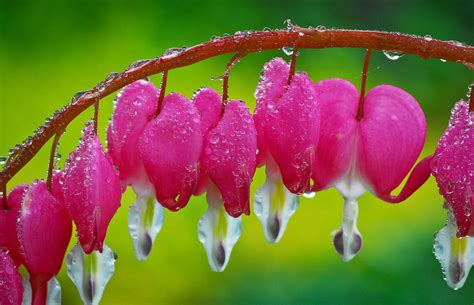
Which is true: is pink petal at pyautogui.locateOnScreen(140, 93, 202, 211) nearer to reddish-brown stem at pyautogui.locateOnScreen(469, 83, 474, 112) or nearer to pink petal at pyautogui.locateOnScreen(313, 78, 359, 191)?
pink petal at pyautogui.locateOnScreen(313, 78, 359, 191)

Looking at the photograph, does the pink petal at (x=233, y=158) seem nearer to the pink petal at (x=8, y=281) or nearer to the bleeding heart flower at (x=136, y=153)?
the bleeding heart flower at (x=136, y=153)

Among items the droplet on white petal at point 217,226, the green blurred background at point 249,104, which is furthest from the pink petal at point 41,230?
the green blurred background at point 249,104

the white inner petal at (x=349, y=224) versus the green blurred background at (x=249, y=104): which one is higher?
the green blurred background at (x=249, y=104)

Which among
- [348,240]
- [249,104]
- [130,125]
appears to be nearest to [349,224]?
[348,240]

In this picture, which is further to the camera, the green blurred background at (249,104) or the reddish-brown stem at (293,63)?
the green blurred background at (249,104)

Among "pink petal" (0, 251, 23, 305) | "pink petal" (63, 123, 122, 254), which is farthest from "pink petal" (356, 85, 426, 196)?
"pink petal" (0, 251, 23, 305)

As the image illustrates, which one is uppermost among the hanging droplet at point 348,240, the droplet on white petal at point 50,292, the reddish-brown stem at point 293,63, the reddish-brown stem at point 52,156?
the reddish-brown stem at point 293,63
